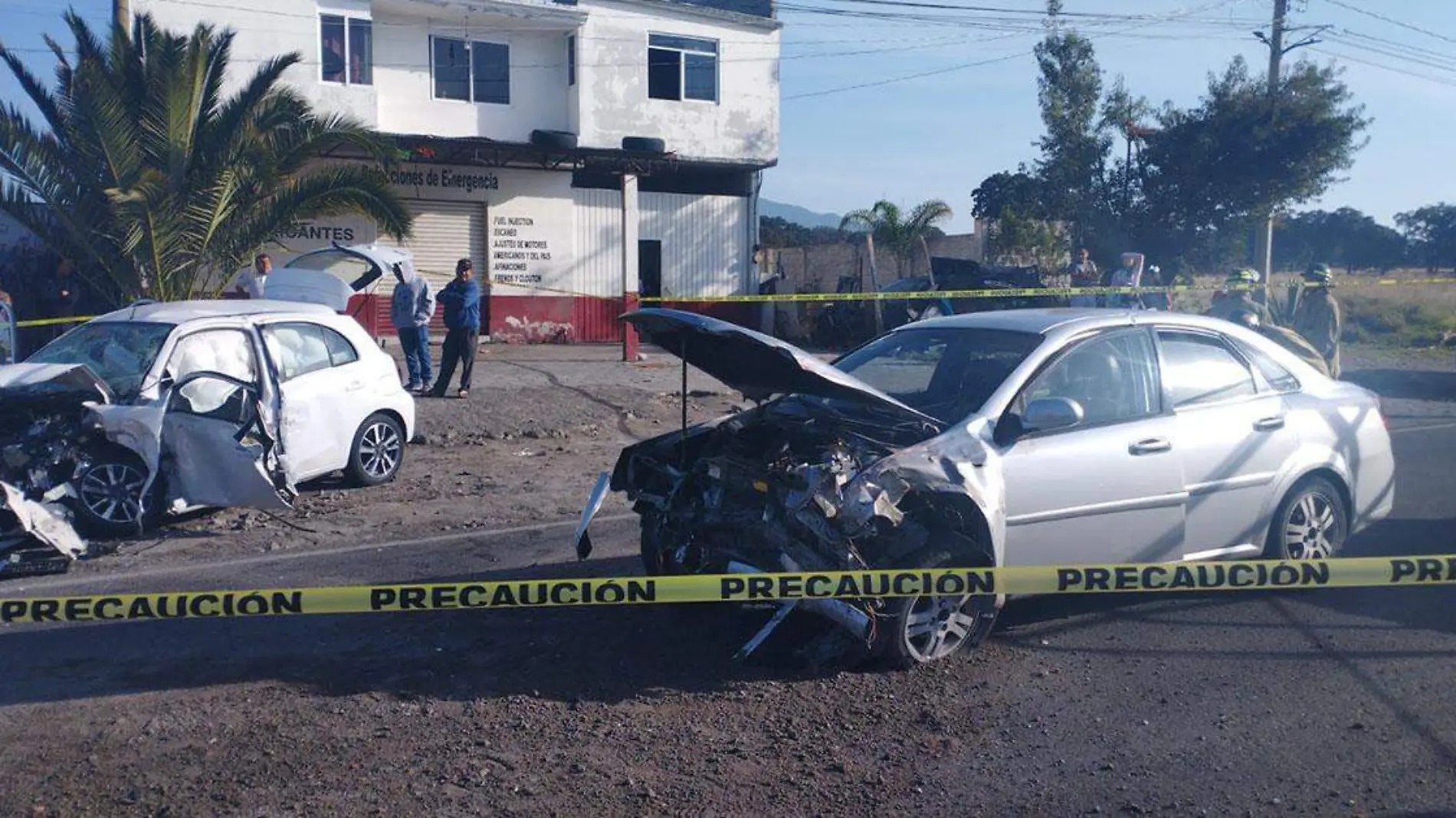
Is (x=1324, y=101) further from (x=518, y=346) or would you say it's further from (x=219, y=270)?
(x=219, y=270)

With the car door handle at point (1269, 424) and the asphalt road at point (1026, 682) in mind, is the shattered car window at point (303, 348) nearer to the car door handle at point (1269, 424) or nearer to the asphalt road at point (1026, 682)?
the asphalt road at point (1026, 682)

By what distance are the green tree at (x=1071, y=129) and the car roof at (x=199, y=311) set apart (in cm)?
2396

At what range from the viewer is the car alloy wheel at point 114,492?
8648mm

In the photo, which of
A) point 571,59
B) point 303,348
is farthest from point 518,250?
point 303,348

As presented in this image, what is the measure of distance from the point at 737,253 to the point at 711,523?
23022mm

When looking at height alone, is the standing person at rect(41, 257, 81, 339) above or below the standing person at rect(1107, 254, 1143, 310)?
below

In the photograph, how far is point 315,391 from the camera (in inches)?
396

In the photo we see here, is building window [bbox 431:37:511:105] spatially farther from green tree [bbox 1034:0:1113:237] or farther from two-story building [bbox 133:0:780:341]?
green tree [bbox 1034:0:1113:237]

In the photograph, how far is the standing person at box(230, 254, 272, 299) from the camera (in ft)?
51.6

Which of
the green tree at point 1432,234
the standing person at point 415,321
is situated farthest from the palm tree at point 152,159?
the green tree at point 1432,234

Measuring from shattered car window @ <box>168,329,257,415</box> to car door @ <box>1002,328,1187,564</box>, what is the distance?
5.48 metres

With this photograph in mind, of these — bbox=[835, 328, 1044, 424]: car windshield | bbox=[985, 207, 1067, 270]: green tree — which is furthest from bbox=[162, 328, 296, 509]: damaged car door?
bbox=[985, 207, 1067, 270]: green tree

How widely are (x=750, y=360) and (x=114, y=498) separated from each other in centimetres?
502

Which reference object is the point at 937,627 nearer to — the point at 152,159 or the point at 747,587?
the point at 747,587
